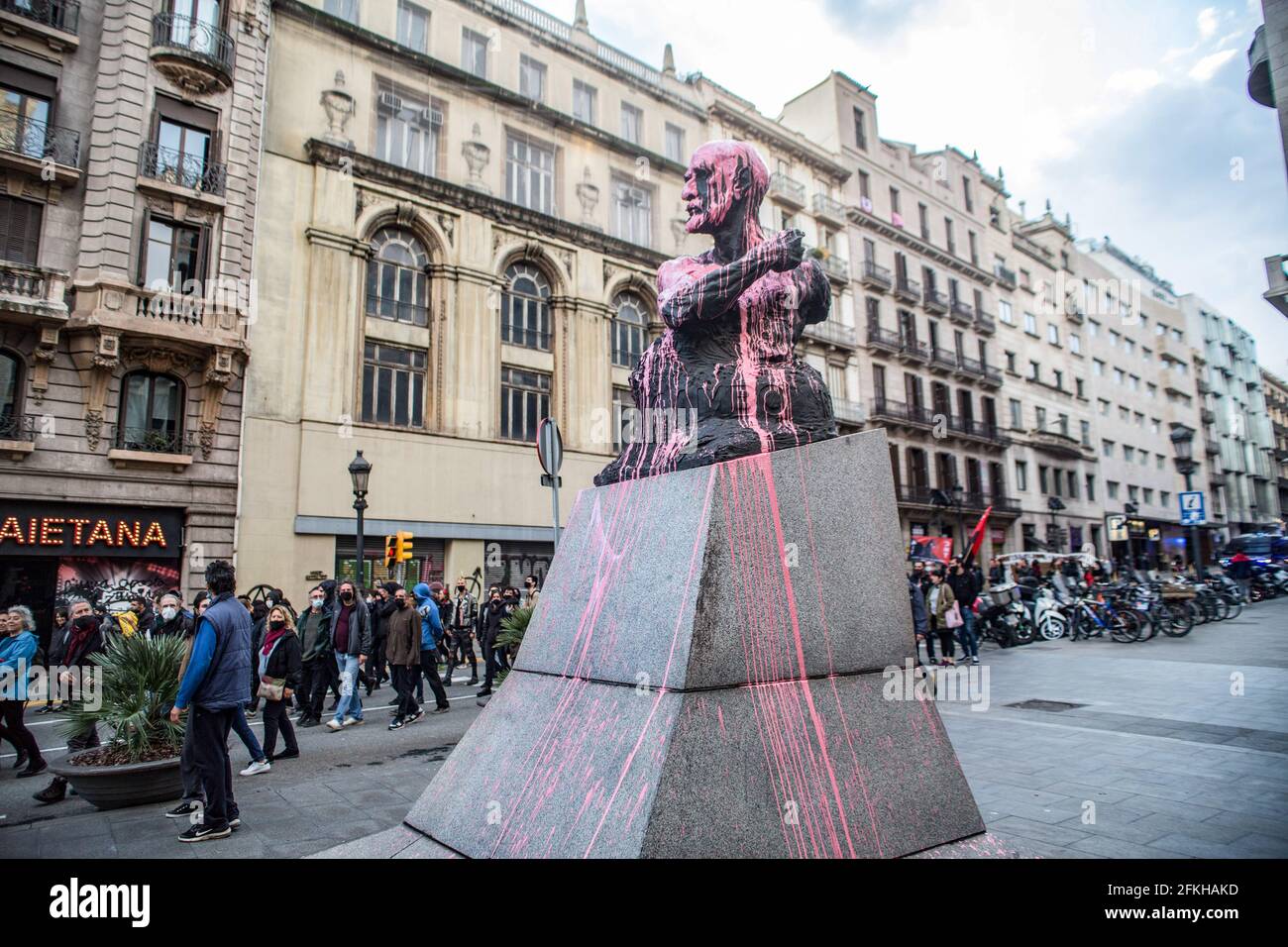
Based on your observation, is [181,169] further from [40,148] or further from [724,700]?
[724,700]

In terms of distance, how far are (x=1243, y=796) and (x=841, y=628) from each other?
3048 mm

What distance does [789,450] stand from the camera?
11.7 feet

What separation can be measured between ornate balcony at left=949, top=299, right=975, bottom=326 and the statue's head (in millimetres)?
39232

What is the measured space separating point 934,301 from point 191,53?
33.5m

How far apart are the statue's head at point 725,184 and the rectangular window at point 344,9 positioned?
71.5ft

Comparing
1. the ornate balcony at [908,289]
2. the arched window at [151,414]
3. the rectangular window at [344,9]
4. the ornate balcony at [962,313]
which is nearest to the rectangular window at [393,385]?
the arched window at [151,414]

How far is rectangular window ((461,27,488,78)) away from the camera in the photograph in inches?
915

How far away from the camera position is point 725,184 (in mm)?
4273

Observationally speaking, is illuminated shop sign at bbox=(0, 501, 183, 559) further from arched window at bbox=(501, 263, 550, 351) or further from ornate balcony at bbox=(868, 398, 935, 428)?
ornate balcony at bbox=(868, 398, 935, 428)

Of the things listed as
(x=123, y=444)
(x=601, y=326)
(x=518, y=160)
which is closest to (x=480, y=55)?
(x=518, y=160)

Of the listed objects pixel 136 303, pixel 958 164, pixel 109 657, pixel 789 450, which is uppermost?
pixel 958 164

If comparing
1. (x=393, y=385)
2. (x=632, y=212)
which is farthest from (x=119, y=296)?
(x=632, y=212)

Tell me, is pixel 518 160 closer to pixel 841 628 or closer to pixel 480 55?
pixel 480 55

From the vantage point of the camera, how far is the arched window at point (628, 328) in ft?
83.6
